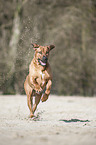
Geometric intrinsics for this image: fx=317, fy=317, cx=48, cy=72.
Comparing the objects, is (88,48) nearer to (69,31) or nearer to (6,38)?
(69,31)

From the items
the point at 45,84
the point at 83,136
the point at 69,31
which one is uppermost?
the point at 69,31

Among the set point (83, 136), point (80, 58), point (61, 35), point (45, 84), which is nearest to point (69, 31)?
point (61, 35)

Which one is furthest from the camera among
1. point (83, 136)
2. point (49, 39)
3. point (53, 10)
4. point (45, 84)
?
point (53, 10)

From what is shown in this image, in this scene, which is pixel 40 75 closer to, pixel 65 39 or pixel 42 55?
→ pixel 42 55

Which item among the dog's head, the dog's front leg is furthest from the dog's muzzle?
the dog's front leg

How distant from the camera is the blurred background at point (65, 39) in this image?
67.8 ft

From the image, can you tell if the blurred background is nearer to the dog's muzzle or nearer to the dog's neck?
the dog's neck

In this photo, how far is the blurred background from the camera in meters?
20.7

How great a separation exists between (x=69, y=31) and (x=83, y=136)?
16.3 meters

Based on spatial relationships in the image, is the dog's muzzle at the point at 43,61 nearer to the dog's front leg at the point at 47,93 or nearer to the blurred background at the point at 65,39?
the dog's front leg at the point at 47,93

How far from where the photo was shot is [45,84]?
7.38m

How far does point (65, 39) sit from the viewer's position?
21156mm

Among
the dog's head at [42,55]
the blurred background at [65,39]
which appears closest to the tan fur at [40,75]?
the dog's head at [42,55]

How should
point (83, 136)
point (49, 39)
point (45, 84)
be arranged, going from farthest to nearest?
point (49, 39)
point (45, 84)
point (83, 136)
